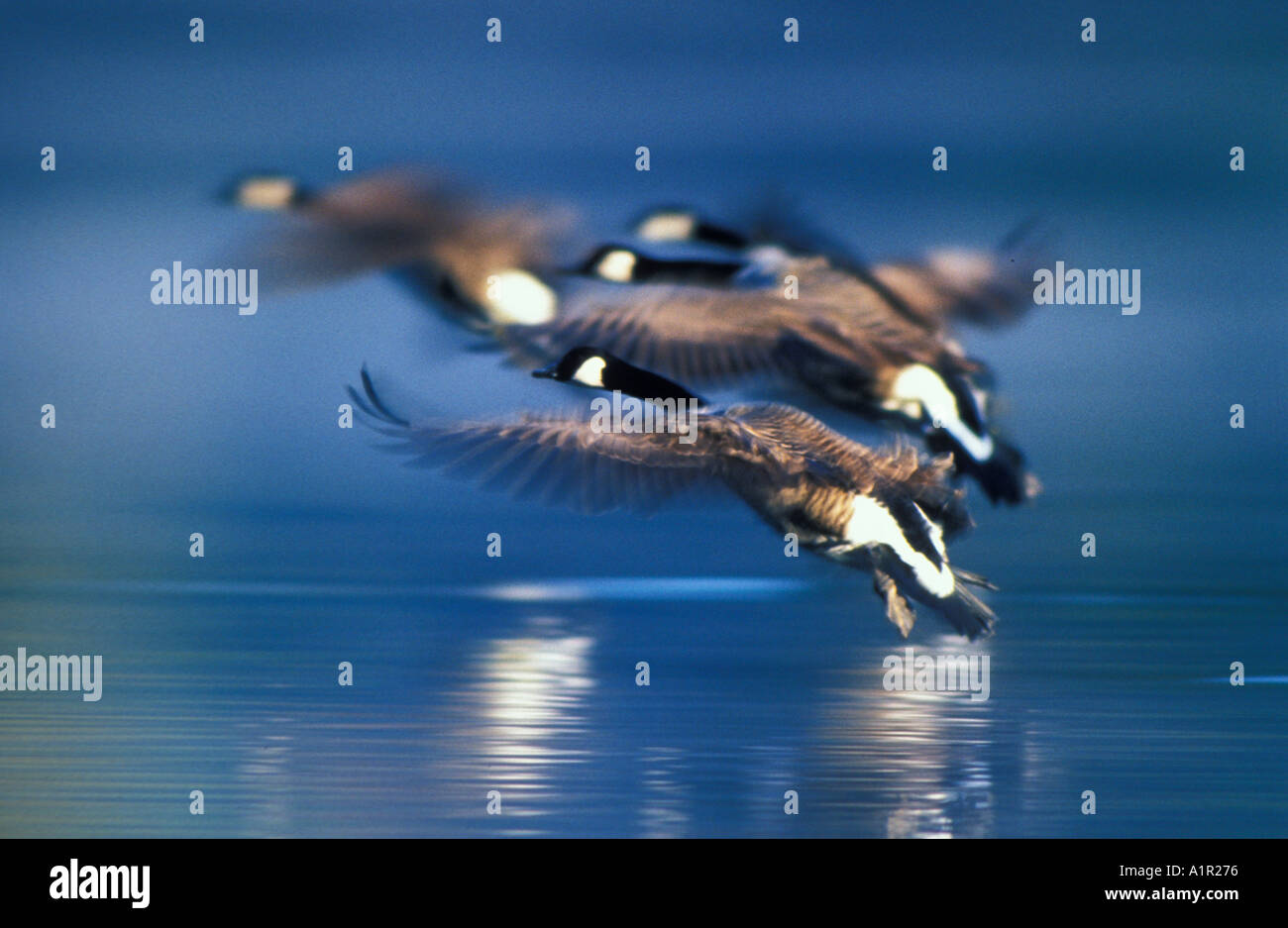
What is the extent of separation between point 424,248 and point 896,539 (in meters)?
1.97

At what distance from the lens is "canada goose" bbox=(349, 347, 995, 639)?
18.5ft

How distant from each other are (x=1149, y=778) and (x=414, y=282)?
9.97ft

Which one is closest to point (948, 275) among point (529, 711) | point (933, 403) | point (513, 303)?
point (933, 403)

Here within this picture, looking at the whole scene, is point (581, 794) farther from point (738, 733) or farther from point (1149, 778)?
point (1149, 778)

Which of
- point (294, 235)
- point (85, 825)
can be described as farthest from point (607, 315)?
point (85, 825)

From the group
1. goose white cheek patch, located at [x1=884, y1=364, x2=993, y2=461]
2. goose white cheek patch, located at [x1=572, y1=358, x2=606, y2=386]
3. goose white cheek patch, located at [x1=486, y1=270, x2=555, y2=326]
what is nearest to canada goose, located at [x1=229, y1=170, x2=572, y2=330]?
goose white cheek patch, located at [x1=486, y1=270, x2=555, y2=326]

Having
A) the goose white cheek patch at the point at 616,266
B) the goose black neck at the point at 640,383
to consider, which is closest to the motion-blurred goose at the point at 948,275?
the goose white cheek patch at the point at 616,266

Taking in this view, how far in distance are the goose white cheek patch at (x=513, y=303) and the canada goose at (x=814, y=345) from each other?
0.04 meters

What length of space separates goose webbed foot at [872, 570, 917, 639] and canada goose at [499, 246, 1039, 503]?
102cm

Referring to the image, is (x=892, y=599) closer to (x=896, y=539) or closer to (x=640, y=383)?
(x=896, y=539)

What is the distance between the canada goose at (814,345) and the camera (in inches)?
258

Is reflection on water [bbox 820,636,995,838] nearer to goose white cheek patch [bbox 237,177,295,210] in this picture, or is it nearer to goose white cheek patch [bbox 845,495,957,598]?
goose white cheek patch [bbox 845,495,957,598]

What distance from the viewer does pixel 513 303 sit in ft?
21.5

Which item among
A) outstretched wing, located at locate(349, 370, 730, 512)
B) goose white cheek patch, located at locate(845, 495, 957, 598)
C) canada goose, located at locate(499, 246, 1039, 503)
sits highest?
canada goose, located at locate(499, 246, 1039, 503)
